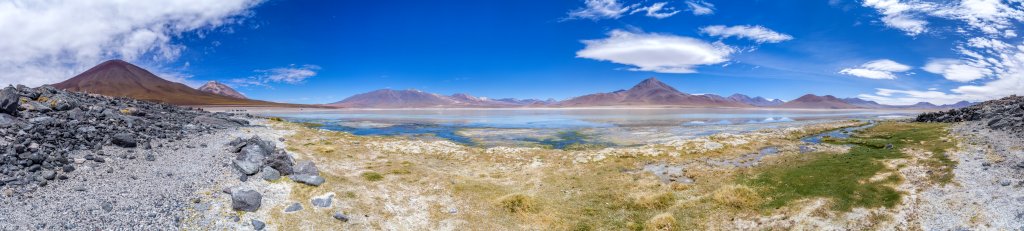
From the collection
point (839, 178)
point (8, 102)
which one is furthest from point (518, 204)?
point (8, 102)

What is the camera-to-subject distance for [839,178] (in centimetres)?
2466

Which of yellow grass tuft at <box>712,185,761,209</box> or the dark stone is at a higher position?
the dark stone

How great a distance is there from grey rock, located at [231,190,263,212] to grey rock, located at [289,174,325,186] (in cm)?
377

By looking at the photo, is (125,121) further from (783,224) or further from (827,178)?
(827,178)

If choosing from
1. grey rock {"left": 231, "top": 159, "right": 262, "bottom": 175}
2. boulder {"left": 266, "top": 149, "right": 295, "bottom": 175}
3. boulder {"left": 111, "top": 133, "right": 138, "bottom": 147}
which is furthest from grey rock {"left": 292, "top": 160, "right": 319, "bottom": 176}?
boulder {"left": 111, "top": 133, "right": 138, "bottom": 147}

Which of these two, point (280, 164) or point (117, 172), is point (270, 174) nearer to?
point (280, 164)

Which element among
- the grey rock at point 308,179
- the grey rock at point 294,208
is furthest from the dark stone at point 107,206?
the grey rock at point 308,179

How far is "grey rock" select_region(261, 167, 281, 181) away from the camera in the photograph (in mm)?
23141

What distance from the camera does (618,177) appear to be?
29.5m

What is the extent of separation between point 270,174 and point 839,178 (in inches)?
1235

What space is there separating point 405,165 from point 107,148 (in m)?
16.4

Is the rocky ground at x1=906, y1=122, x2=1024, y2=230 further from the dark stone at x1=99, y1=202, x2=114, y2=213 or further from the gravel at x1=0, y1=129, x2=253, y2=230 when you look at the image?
the dark stone at x1=99, y1=202, x2=114, y2=213

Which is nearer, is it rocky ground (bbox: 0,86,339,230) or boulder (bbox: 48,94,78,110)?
rocky ground (bbox: 0,86,339,230)

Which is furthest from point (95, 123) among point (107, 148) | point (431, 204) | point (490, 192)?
point (490, 192)
